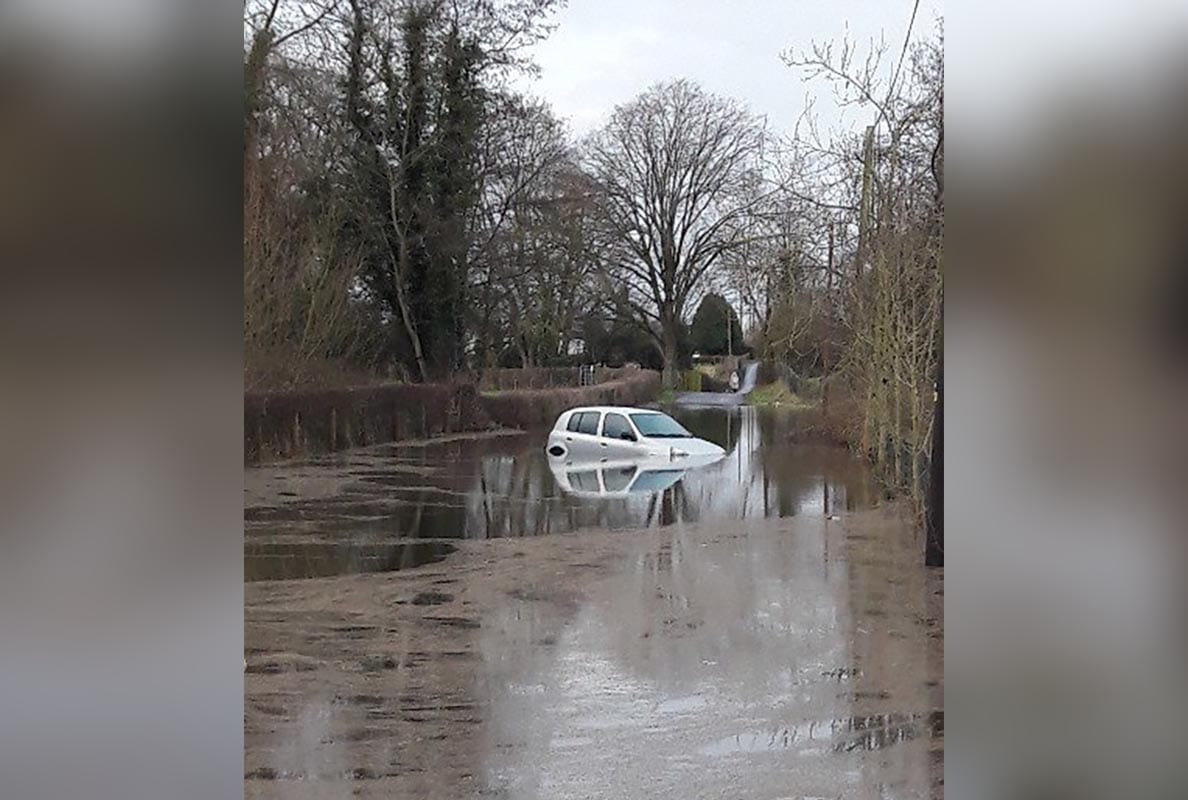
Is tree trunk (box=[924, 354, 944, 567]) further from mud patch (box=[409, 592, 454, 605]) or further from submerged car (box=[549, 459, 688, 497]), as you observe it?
mud patch (box=[409, 592, 454, 605])

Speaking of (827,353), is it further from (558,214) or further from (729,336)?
(558,214)

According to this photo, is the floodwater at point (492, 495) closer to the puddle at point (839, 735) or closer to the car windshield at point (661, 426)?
the car windshield at point (661, 426)

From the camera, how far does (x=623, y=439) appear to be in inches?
152

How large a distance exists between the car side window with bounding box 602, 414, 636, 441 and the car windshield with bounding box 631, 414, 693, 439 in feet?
0.13

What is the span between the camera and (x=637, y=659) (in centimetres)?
363

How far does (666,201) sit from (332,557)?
178cm

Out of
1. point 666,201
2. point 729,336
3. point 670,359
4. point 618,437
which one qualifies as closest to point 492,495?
point 618,437

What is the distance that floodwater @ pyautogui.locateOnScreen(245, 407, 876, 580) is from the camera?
381 centimetres

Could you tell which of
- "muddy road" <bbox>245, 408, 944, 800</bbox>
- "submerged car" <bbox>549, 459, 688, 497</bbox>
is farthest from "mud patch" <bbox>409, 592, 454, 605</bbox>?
"submerged car" <bbox>549, 459, 688, 497</bbox>

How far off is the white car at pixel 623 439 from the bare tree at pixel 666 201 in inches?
7.0

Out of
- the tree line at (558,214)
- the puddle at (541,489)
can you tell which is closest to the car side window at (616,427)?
the puddle at (541,489)

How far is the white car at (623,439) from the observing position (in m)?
3.82
